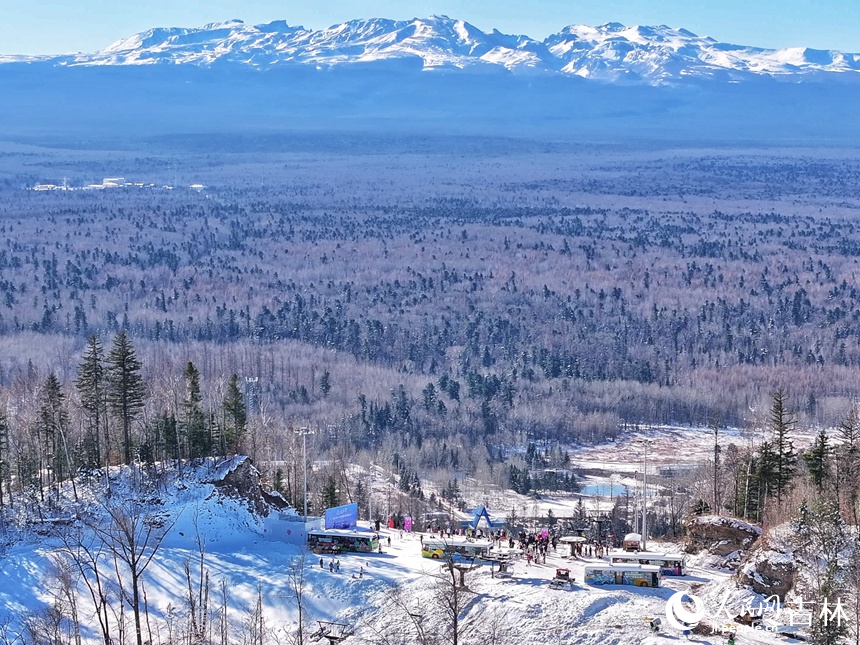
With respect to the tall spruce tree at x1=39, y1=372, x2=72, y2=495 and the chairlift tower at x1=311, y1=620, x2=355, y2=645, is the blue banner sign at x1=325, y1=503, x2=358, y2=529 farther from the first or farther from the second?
the tall spruce tree at x1=39, y1=372, x2=72, y2=495

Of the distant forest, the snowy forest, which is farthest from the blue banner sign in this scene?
the distant forest

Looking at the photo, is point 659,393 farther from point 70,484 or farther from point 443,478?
point 70,484

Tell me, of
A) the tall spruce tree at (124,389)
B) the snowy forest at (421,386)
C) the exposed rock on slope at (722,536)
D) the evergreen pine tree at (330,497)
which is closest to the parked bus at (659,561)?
the exposed rock on slope at (722,536)

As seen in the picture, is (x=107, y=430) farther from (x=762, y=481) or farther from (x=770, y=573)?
(x=770, y=573)

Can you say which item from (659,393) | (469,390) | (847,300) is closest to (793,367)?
(659,393)

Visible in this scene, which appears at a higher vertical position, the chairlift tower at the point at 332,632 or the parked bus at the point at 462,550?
the parked bus at the point at 462,550

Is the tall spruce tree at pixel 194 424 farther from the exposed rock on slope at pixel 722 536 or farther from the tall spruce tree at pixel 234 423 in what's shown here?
the exposed rock on slope at pixel 722 536
